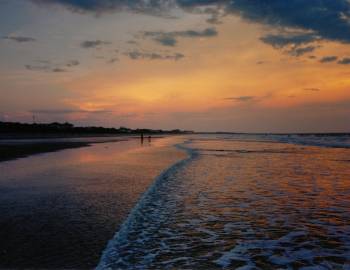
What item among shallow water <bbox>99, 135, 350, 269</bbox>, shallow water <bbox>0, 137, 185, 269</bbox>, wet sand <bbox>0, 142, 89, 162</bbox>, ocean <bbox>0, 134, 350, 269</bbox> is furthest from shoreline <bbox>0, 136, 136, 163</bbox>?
shallow water <bbox>99, 135, 350, 269</bbox>

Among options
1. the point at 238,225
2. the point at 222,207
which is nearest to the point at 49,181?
the point at 222,207

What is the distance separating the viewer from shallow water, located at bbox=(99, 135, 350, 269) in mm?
6195

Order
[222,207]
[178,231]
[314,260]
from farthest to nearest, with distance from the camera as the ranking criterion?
[222,207], [178,231], [314,260]

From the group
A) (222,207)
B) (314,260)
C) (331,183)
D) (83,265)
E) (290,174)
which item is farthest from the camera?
(290,174)

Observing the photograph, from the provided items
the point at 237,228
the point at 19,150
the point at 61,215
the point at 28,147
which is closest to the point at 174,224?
the point at 237,228

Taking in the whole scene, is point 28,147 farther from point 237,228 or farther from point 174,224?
point 237,228

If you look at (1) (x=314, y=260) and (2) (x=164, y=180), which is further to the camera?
(2) (x=164, y=180)

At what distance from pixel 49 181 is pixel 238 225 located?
9.24 m

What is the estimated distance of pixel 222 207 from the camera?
10.3 meters

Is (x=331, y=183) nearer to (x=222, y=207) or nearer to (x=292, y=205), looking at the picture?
(x=292, y=205)

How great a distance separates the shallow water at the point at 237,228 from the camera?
6.20 meters

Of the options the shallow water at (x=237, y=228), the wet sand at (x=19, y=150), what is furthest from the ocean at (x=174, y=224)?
the wet sand at (x=19, y=150)

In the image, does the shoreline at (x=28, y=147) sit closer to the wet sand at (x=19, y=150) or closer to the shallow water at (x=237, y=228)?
the wet sand at (x=19, y=150)

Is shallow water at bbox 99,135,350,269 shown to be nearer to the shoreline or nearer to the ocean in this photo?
the ocean
